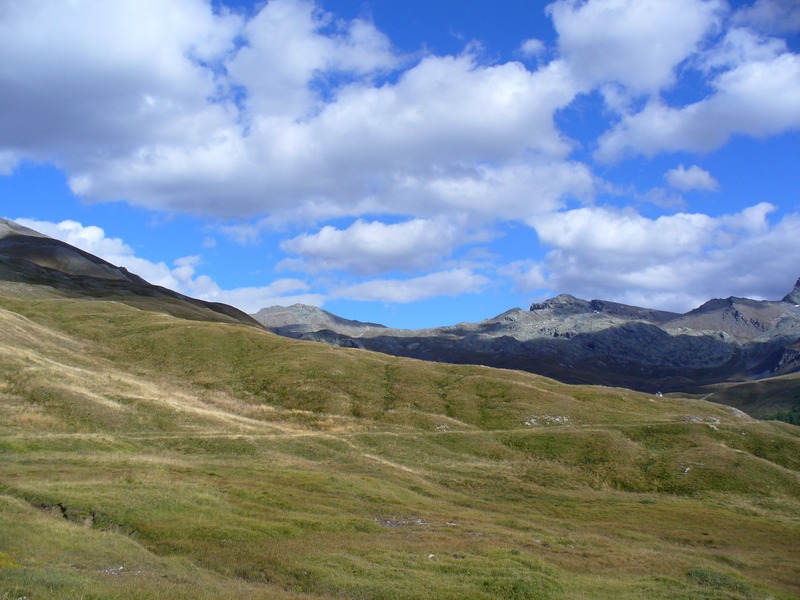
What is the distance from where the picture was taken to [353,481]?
47438mm

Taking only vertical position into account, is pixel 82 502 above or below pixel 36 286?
below

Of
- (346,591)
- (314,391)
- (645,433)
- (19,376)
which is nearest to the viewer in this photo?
(346,591)

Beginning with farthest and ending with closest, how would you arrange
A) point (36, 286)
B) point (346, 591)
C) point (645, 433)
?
point (36, 286), point (645, 433), point (346, 591)

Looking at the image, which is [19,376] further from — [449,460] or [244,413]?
[449,460]

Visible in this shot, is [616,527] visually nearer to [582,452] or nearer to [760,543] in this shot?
[760,543]

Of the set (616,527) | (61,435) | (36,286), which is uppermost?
(36,286)

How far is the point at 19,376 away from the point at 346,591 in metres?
53.6

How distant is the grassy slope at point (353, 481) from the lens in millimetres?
24422

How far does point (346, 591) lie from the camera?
22.6 m

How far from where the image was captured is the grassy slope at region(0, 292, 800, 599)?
24.4 metres

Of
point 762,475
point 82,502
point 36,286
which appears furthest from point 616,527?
point 36,286

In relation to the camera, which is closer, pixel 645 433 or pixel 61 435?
pixel 61 435

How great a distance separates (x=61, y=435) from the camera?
47.8m

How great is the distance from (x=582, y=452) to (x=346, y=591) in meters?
52.7
